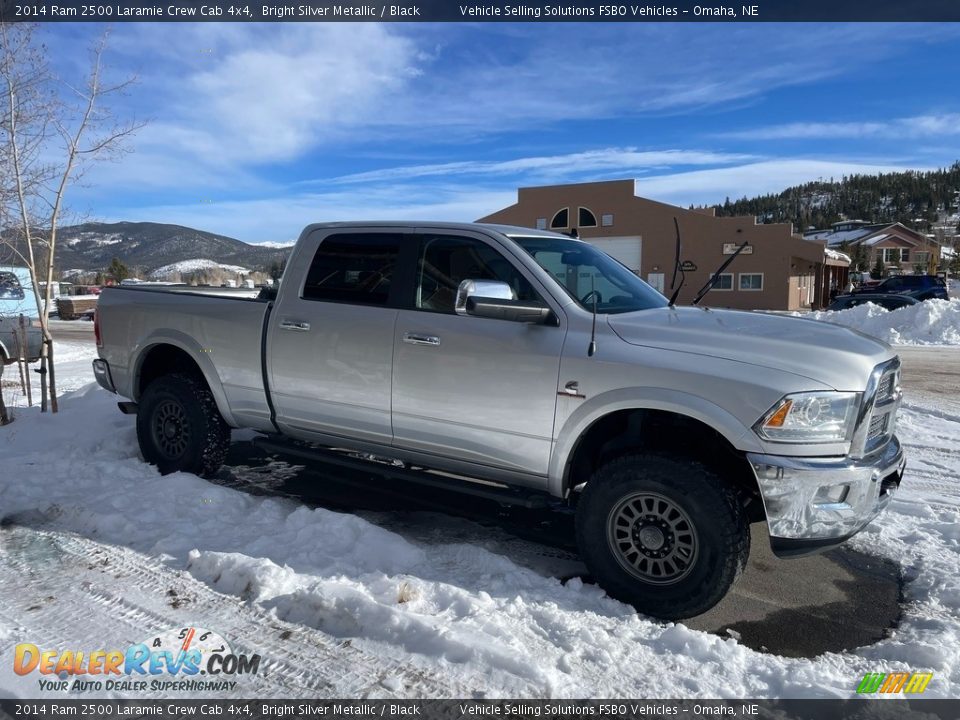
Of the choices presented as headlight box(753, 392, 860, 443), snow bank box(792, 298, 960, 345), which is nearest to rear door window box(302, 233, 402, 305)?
headlight box(753, 392, 860, 443)

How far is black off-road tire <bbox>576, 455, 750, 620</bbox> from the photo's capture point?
3334 millimetres

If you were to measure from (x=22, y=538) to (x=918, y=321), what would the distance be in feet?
74.9

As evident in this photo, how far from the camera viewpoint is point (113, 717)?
2.64 metres

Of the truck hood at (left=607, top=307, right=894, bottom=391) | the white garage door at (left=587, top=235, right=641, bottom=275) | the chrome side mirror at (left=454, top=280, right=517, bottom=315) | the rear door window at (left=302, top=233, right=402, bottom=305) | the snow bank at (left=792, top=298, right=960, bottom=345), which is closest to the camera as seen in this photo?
the truck hood at (left=607, top=307, right=894, bottom=391)

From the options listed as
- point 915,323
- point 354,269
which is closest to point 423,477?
point 354,269

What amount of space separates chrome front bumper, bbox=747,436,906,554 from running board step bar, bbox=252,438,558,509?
1232 mm

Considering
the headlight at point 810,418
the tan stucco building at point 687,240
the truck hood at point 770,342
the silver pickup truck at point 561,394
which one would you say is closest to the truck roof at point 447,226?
the silver pickup truck at point 561,394

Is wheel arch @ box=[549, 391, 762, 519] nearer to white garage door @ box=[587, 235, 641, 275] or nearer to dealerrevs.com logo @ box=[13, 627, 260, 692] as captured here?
dealerrevs.com logo @ box=[13, 627, 260, 692]

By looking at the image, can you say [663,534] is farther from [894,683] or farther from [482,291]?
[482,291]

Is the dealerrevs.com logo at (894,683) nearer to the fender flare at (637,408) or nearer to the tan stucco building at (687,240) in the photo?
the fender flare at (637,408)

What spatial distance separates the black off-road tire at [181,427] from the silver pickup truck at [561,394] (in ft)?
0.06

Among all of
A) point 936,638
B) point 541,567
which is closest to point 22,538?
point 541,567

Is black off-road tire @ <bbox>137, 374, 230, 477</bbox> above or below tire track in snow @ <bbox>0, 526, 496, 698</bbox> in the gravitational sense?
above

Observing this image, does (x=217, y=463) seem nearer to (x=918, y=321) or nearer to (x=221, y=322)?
(x=221, y=322)
